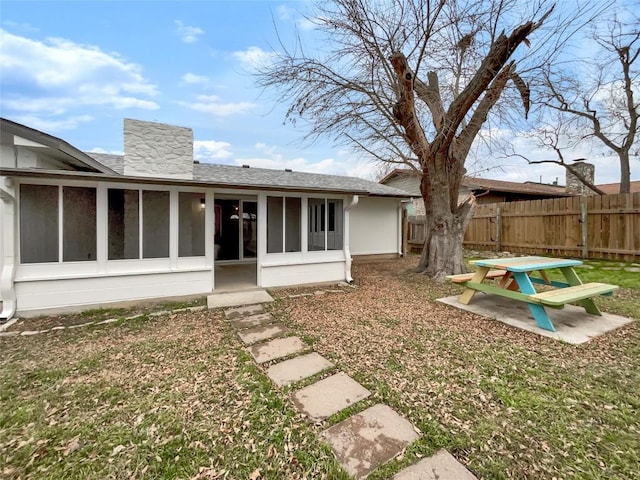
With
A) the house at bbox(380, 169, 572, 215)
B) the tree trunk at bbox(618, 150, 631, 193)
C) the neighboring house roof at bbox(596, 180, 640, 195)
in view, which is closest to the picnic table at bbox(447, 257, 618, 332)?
the house at bbox(380, 169, 572, 215)

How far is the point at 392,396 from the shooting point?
2.49 m

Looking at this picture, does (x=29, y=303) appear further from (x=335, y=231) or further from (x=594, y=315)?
(x=594, y=315)

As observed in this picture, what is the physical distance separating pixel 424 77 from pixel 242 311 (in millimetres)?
7177

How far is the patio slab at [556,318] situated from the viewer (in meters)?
3.75

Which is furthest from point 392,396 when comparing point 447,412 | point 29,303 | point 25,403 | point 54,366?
point 29,303

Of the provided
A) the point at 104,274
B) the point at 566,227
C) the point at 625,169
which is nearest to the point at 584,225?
the point at 566,227

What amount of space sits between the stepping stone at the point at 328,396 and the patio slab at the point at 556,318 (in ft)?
9.43

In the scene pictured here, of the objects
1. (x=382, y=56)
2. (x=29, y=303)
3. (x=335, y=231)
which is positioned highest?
(x=382, y=56)

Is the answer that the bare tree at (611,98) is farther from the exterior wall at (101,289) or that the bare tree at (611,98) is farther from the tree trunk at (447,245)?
the exterior wall at (101,289)

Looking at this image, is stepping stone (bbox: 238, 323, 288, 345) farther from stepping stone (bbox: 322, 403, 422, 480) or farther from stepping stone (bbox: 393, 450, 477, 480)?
stepping stone (bbox: 393, 450, 477, 480)

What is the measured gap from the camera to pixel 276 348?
3498 millimetres

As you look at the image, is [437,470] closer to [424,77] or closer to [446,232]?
[446,232]

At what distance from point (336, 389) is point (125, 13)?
8.91 m

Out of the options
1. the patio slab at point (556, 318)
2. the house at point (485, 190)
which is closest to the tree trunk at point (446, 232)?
the patio slab at point (556, 318)
